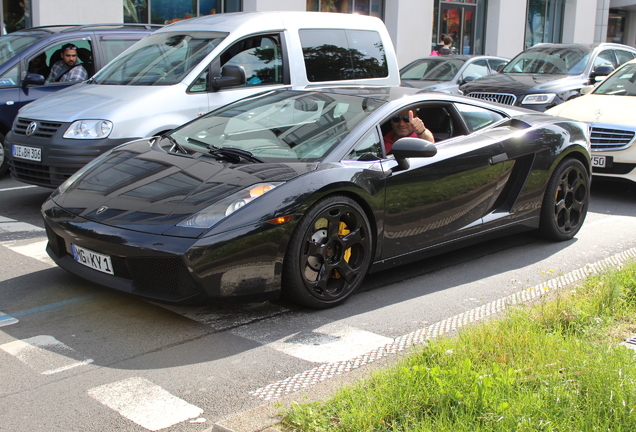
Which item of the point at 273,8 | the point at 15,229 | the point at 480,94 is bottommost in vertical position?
the point at 15,229

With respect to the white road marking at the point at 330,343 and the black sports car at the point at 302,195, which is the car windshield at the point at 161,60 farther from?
the white road marking at the point at 330,343

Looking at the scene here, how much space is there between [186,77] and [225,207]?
3.70 m

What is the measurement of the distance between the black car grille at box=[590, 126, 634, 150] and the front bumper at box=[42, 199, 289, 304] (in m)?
5.58

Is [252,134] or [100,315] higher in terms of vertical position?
[252,134]

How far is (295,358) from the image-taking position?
13.4 ft

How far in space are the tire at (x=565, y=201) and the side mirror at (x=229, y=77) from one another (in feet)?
10.7

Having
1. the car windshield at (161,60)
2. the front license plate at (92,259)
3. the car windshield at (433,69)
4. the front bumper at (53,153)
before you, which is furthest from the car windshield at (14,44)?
the car windshield at (433,69)

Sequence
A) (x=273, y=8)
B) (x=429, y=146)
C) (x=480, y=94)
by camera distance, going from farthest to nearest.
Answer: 1. (x=273, y=8)
2. (x=480, y=94)
3. (x=429, y=146)

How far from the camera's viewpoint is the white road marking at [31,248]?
19.1 ft

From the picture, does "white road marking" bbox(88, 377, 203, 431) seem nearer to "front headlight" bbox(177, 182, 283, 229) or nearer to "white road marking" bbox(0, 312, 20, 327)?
"front headlight" bbox(177, 182, 283, 229)

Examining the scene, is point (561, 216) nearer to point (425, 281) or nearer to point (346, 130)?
point (425, 281)

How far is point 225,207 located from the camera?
4.38 metres

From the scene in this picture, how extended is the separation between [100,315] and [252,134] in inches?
64.5

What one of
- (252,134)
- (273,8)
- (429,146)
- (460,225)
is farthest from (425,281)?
(273,8)
